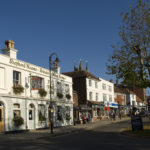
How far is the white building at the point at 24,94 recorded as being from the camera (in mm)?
22969

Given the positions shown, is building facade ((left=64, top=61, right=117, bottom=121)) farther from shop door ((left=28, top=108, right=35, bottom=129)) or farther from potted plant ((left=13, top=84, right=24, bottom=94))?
potted plant ((left=13, top=84, right=24, bottom=94))

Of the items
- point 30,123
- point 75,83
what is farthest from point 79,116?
point 30,123

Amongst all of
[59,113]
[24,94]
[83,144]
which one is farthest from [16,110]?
[83,144]

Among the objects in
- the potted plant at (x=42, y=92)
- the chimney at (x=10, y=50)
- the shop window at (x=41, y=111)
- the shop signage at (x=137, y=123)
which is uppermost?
the chimney at (x=10, y=50)

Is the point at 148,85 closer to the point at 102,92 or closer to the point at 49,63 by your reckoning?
the point at 49,63

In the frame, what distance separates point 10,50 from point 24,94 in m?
4.81

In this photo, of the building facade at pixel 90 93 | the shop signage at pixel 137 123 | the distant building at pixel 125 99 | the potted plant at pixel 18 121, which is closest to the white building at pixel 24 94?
the potted plant at pixel 18 121

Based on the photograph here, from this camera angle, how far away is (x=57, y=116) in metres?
32.6

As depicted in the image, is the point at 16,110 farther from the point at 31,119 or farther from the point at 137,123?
the point at 137,123

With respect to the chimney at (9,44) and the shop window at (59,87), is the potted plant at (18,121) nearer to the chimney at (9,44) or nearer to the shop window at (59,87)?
the chimney at (9,44)

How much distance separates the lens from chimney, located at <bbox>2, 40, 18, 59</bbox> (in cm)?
2516

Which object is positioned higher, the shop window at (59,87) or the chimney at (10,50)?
the chimney at (10,50)

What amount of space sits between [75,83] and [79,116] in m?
7.93

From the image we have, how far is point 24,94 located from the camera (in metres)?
25.8
